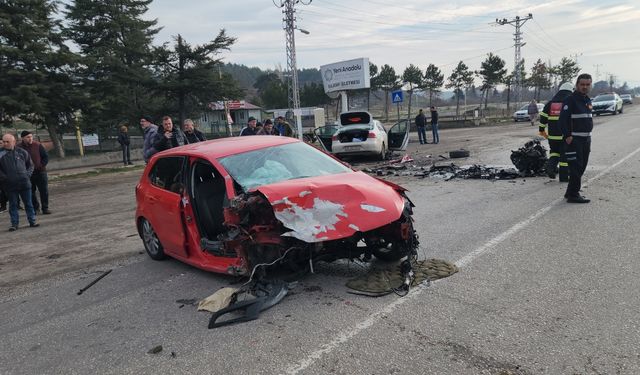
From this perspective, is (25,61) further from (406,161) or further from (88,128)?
(406,161)

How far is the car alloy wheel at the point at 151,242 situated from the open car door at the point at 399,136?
12.6 meters

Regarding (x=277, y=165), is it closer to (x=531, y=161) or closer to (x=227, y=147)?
(x=227, y=147)

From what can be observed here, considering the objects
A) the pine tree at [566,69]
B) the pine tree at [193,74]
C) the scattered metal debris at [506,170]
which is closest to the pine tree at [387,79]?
the pine tree at [566,69]

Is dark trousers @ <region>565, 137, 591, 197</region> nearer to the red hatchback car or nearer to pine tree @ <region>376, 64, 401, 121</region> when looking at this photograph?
the red hatchback car

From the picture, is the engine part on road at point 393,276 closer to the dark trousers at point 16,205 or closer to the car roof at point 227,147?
the car roof at point 227,147

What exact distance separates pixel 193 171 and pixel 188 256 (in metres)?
0.97

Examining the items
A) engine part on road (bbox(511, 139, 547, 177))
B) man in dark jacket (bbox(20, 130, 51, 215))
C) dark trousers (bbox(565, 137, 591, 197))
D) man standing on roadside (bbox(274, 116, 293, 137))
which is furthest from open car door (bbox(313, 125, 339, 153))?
dark trousers (bbox(565, 137, 591, 197))

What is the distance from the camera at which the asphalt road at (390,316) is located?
3.08 m

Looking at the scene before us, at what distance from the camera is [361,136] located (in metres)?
15.8

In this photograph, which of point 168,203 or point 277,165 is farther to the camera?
point 168,203

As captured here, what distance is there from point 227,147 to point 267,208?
145 cm

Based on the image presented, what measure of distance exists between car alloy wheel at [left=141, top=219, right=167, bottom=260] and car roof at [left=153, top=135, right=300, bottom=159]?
100cm

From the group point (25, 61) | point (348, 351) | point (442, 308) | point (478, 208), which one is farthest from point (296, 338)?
point (25, 61)

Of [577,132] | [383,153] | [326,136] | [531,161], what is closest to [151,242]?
[577,132]
